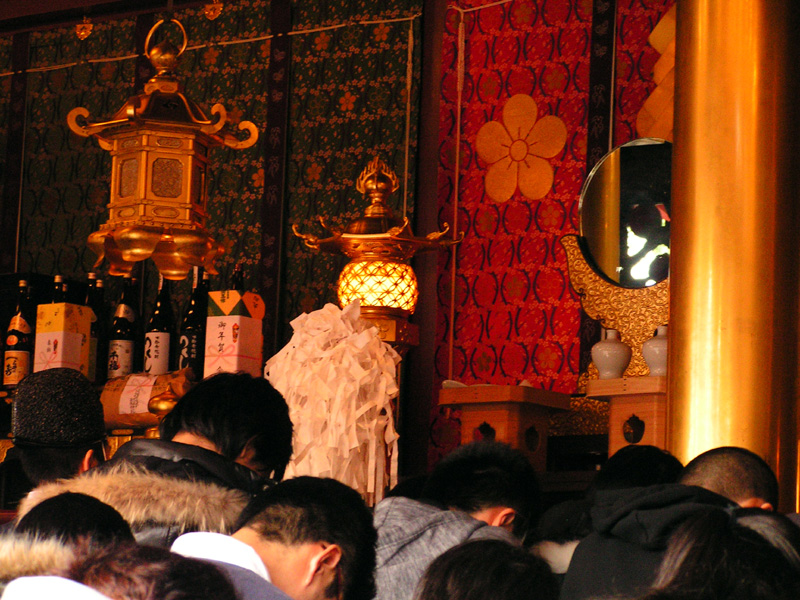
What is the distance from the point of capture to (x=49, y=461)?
71.9 inches

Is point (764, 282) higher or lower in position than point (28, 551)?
higher

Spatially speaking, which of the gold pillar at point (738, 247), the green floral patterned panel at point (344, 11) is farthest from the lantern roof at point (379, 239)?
the gold pillar at point (738, 247)

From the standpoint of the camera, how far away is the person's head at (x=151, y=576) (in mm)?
808

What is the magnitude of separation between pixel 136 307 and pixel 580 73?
2.26 metres

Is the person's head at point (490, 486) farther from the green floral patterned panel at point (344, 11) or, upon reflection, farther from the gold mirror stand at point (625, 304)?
the green floral patterned panel at point (344, 11)

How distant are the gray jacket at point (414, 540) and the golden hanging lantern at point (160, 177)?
1.96m

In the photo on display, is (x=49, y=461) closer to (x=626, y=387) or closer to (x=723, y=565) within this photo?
(x=723, y=565)

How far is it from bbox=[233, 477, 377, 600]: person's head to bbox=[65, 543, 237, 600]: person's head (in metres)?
0.38

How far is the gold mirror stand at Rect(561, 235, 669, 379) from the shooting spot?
3.90m

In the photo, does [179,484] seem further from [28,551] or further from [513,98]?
[513,98]

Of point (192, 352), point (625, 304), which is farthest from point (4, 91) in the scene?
point (625, 304)

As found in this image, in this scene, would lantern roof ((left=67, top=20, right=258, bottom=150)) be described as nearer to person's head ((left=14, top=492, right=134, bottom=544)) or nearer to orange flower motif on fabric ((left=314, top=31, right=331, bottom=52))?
orange flower motif on fabric ((left=314, top=31, right=331, bottom=52))

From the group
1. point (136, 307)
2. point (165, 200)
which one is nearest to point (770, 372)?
point (165, 200)

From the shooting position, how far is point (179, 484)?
58.7 inches
